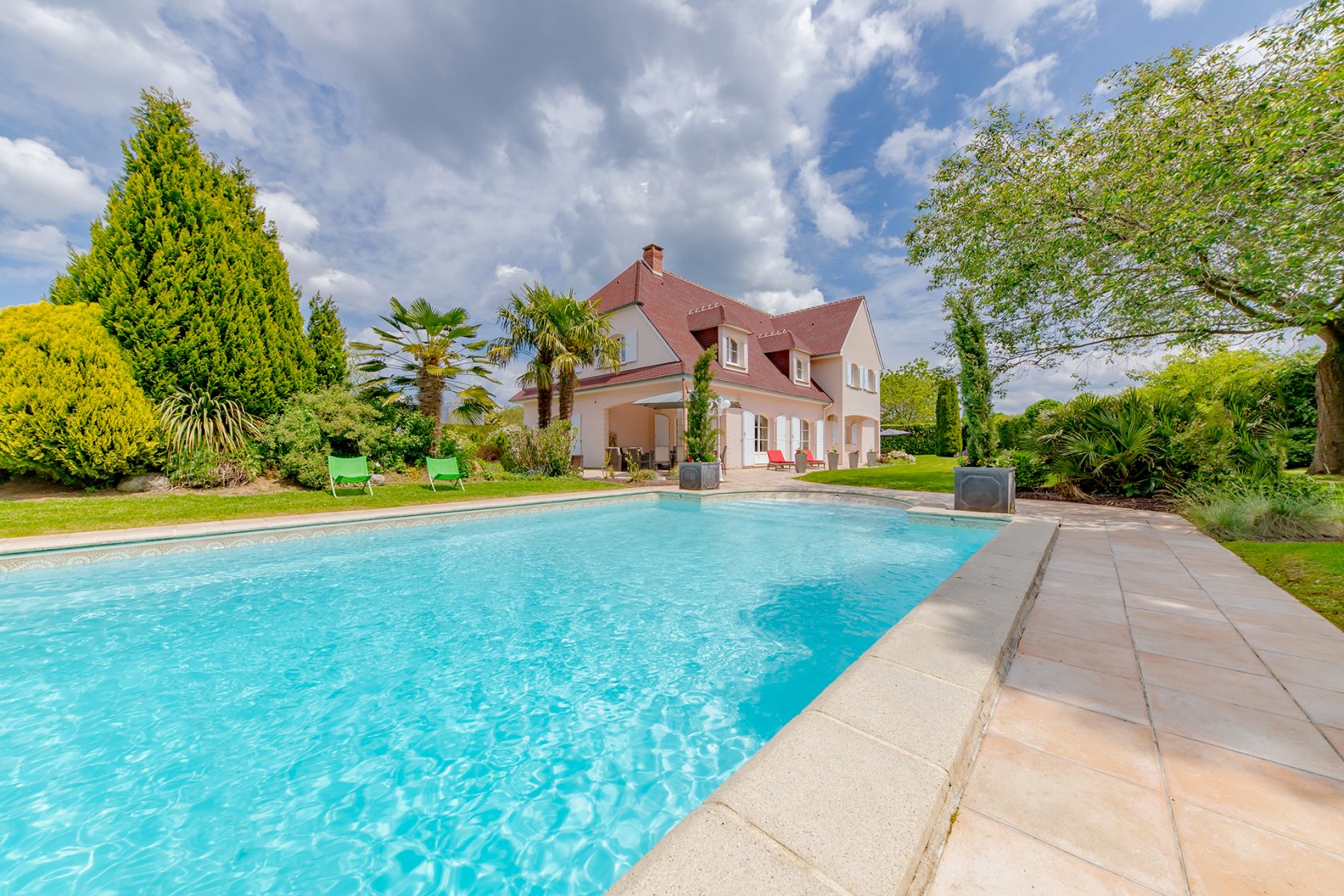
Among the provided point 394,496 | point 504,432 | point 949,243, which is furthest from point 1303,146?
point 504,432

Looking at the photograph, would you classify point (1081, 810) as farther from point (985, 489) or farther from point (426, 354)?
point (426, 354)

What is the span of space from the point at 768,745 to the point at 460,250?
14701mm

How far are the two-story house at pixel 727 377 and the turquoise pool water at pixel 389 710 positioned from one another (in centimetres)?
1116

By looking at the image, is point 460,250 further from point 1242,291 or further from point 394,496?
point 1242,291

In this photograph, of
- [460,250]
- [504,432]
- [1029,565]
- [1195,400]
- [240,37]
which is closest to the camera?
[1029,565]

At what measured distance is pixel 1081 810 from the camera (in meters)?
1.54

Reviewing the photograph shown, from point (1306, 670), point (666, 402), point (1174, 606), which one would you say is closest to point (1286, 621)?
point (1174, 606)

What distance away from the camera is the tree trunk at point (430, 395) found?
43.0ft

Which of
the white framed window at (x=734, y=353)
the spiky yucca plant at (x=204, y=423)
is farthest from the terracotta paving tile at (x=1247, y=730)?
the white framed window at (x=734, y=353)

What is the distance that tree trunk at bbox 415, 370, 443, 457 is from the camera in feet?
43.0

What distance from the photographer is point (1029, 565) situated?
441 cm

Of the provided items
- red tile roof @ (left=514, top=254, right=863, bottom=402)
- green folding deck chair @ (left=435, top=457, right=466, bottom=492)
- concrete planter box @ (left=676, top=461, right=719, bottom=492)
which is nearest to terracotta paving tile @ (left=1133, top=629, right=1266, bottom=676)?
concrete planter box @ (left=676, top=461, right=719, bottom=492)

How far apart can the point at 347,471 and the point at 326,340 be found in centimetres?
476

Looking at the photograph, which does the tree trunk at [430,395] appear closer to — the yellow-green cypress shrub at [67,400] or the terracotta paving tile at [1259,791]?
the yellow-green cypress shrub at [67,400]
